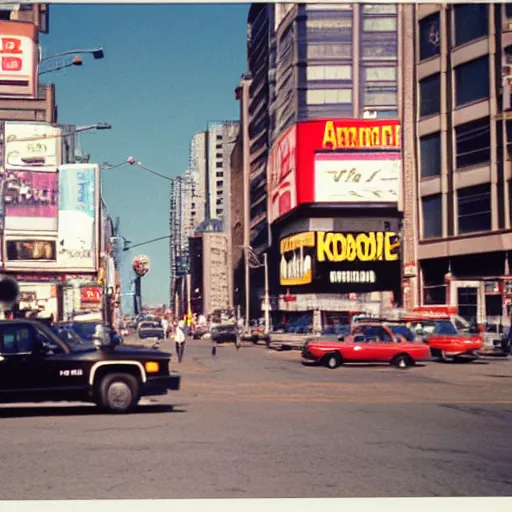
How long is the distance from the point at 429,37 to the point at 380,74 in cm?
118

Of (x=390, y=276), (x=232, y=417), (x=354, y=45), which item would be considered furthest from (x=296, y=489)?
(x=354, y=45)

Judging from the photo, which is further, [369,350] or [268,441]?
[369,350]

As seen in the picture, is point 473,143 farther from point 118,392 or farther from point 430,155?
point 118,392

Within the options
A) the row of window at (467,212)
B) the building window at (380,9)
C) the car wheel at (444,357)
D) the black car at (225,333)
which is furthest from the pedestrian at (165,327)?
the car wheel at (444,357)

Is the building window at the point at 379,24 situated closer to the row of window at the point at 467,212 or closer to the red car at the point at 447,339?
the row of window at the point at 467,212

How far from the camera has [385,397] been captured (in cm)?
1878

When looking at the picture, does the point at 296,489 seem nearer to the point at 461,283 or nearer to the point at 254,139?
the point at 254,139

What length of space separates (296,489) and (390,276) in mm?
7890

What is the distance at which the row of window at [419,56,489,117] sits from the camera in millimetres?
19281

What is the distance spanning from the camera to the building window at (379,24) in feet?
56.6

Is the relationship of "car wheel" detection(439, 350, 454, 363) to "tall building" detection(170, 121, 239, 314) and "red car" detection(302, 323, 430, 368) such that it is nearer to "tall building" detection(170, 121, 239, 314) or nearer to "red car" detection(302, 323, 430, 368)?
"red car" detection(302, 323, 430, 368)

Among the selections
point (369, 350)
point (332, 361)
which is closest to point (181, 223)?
point (332, 361)

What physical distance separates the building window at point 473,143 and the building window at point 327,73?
2511 millimetres

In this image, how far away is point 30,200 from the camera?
15.1 meters
